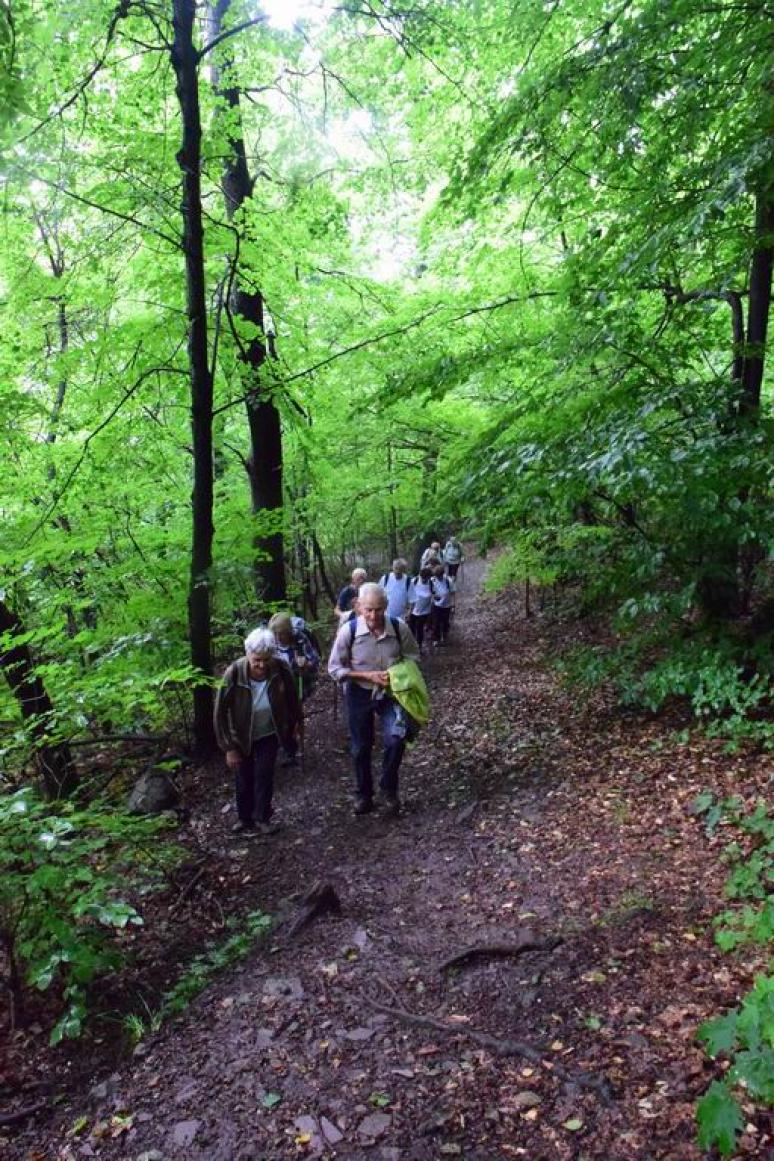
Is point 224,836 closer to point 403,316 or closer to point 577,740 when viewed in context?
point 577,740

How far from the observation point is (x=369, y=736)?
6246mm

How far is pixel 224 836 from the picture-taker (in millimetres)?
6305

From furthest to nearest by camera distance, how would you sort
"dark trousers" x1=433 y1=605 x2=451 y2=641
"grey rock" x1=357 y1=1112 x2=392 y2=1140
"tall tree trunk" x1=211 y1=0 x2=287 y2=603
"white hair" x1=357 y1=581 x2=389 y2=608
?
"dark trousers" x1=433 y1=605 x2=451 y2=641, "tall tree trunk" x1=211 y1=0 x2=287 y2=603, "white hair" x1=357 y1=581 x2=389 y2=608, "grey rock" x1=357 y1=1112 x2=392 y2=1140

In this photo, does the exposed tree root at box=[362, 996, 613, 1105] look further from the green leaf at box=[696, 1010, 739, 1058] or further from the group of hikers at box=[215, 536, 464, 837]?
the group of hikers at box=[215, 536, 464, 837]

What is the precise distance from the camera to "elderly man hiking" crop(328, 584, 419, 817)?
585 centimetres

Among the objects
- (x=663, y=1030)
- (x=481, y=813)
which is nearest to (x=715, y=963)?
(x=663, y=1030)

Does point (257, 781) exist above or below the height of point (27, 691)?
below

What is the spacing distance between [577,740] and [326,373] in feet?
20.2

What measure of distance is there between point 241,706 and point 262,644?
0.57m

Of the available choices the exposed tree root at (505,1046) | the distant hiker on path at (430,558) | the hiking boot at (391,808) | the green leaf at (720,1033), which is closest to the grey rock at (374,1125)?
the exposed tree root at (505,1046)

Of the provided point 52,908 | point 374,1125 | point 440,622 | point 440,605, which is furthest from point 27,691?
point 440,622

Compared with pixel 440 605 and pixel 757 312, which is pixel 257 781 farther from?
pixel 440 605

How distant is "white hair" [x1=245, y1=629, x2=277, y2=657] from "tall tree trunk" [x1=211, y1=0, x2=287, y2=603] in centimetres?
→ 257

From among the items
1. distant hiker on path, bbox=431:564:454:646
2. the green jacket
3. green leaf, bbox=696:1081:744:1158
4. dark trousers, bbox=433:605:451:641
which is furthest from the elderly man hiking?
dark trousers, bbox=433:605:451:641
